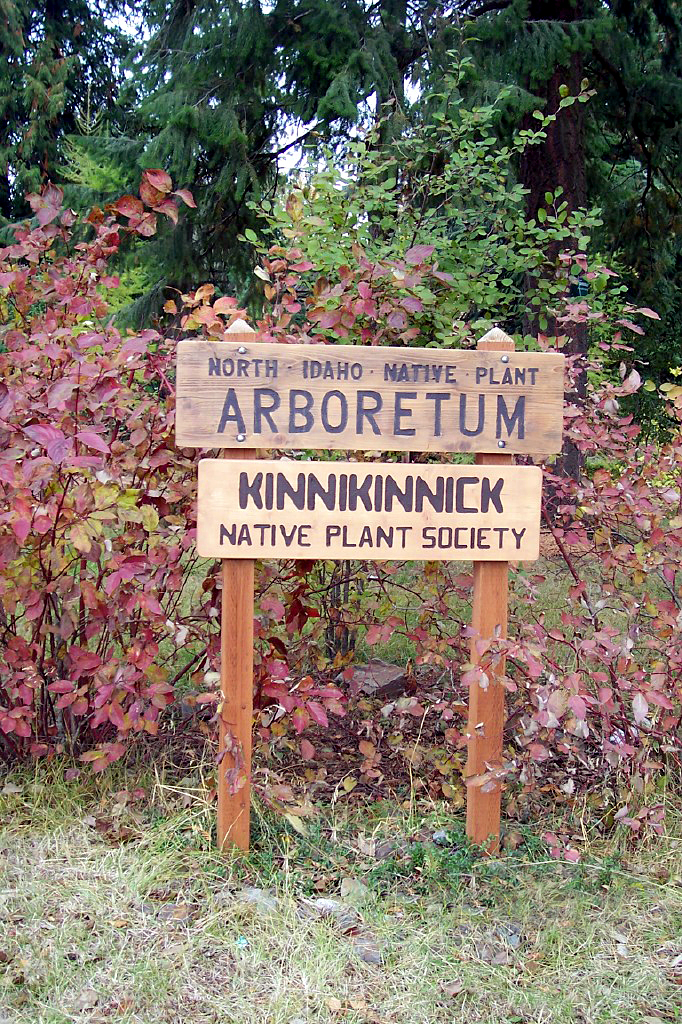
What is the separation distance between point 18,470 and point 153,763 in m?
1.21

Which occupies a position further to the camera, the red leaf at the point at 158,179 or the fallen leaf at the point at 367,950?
the red leaf at the point at 158,179

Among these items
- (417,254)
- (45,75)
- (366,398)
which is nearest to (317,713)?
(366,398)

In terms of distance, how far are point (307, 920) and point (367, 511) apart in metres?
1.19

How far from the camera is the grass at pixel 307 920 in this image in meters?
2.18

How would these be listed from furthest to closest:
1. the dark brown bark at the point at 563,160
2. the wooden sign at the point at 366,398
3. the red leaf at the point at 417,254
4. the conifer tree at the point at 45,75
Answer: the conifer tree at the point at 45,75 < the dark brown bark at the point at 563,160 < the red leaf at the point at 417,254 < the wooden sign at the point at 366,398

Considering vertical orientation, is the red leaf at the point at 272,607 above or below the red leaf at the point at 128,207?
below

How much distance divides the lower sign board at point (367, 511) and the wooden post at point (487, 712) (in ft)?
0.32

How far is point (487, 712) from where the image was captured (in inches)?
Result: 108

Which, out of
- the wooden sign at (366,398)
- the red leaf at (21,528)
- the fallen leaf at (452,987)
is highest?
the wooden sign at (366,398)

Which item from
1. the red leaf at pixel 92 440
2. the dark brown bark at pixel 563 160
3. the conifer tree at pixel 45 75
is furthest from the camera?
the conifer tree at pixel 45 75

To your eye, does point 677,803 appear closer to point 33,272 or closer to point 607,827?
point 607,827

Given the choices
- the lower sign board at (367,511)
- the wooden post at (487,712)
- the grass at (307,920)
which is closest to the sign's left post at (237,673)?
the lower sign board at (367,511)

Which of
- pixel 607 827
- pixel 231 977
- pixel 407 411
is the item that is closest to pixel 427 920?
pixel 231 977

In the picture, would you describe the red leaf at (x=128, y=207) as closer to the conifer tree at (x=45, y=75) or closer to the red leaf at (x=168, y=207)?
the red leaf at (x=168, y=207)
